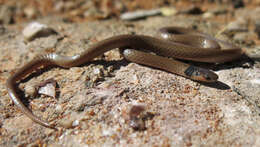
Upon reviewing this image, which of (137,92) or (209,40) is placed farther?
(209,40)

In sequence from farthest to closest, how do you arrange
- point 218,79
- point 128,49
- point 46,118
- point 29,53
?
1. point 29,53
2. point 128,49
3. point 218,79
4. point 46,118

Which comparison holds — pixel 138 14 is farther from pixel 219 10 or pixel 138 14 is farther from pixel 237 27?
pixel 237 27

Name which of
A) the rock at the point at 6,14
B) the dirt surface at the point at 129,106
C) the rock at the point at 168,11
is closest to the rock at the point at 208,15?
the rock at the point at 168,11

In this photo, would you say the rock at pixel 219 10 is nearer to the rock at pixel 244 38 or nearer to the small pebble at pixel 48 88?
the rock at pixel 244 38

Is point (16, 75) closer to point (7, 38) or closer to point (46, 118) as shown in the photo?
point (46, 118)

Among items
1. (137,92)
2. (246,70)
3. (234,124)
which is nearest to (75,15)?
(137,92)

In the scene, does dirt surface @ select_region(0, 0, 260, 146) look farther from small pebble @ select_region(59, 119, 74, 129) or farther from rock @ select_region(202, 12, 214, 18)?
rock @ select_region(202, 12, 214, 18)
